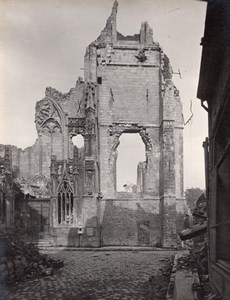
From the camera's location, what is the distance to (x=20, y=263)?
33.0 feet

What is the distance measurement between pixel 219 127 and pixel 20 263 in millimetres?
7276

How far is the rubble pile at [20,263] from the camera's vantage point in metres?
9.33

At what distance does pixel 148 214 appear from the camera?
22.5 metres

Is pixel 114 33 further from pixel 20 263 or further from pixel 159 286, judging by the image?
pixel 159 286

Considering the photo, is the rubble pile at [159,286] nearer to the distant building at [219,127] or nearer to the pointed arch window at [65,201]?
the distant building at [219,127]

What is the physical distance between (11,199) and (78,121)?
795 cm

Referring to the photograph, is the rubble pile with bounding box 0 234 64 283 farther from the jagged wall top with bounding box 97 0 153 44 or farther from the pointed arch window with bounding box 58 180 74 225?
the jagged wall top with bounding box 97 0 153 44

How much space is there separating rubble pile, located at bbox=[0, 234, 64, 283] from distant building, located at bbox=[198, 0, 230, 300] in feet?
18.6

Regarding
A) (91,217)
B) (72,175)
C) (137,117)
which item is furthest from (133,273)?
Answer: (137,117)

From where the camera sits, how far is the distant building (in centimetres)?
437

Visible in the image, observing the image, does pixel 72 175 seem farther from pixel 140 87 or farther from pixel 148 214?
pixel 140 87

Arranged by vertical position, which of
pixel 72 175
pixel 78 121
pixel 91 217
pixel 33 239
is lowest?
pixel 33 239

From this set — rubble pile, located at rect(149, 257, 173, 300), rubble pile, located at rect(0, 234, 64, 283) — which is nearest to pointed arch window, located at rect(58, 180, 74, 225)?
rubble pile, located at rect(0, 234, 64, 283)

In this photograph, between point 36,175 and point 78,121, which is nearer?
point 78,121
